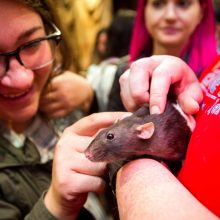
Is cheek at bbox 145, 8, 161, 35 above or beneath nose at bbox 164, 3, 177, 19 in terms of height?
beneath

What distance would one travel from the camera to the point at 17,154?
100cm

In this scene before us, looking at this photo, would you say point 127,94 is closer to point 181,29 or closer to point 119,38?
point 181,29

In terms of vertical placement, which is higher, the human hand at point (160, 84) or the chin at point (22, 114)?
the human hand at point (160, 84)

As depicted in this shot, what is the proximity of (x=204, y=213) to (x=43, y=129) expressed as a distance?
0.75 m

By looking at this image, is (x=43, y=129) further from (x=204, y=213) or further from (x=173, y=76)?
(x=204, y=213)

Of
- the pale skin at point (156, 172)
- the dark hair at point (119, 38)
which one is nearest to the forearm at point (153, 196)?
the pale skin at point (156, 172)

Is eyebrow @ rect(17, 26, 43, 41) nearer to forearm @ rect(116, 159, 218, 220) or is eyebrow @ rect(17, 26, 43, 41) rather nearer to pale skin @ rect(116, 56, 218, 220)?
pale skin @ rect(116, 56, 218, 220)

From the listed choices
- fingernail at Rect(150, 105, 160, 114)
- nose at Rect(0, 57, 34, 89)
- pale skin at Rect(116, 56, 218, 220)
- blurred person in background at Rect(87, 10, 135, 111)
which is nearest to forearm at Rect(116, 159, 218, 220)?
pale skin at Rect(116, 56, 218, 220)

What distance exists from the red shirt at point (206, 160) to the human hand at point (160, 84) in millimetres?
64

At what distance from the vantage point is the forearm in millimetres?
482

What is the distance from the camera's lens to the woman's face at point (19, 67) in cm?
88

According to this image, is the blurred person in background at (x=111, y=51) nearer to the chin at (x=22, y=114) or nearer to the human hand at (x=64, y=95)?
the human hand at (x=64, y=95)

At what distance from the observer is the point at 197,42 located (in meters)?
1.82

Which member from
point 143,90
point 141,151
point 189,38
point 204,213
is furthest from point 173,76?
point 189,38
